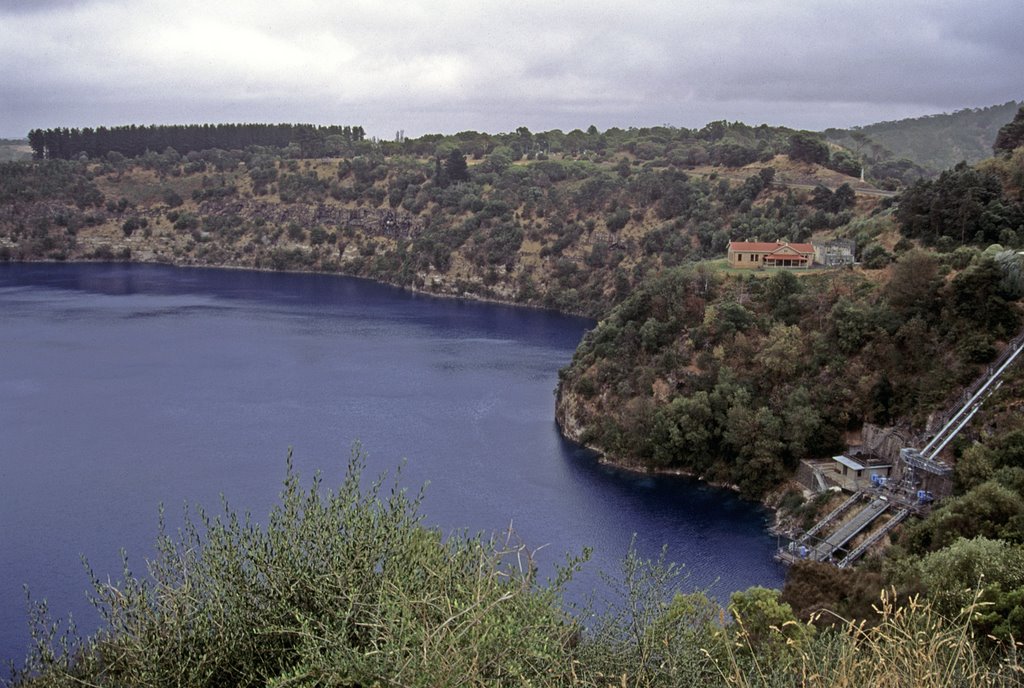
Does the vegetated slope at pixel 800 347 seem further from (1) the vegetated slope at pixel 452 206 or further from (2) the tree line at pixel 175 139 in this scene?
(2) the tree line at pixel 175 139

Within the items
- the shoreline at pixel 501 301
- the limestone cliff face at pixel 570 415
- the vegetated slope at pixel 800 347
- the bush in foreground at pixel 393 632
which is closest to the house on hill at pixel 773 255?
the vegetated slope at pixel 800 347

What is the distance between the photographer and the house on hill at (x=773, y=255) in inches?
2160

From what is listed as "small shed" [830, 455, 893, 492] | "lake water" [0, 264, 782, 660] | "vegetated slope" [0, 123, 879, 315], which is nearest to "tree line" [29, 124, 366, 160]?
"vegetated slope" [0, 123, 879, 315]

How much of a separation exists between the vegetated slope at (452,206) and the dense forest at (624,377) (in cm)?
39

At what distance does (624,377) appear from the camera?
50188 millimetres

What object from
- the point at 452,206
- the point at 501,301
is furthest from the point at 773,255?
the point at 452,206

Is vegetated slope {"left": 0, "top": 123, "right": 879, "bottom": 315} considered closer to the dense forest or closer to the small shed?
the dense forest

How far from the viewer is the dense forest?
560 inches

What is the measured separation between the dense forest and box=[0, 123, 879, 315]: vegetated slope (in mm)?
394

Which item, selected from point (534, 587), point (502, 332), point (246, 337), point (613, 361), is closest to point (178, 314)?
point (246, 337)

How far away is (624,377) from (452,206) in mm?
63218

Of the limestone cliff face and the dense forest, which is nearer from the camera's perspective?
the dense forest

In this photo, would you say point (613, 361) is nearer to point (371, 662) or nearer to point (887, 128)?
point (371, 662)

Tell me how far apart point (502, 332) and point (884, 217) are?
110 ft
